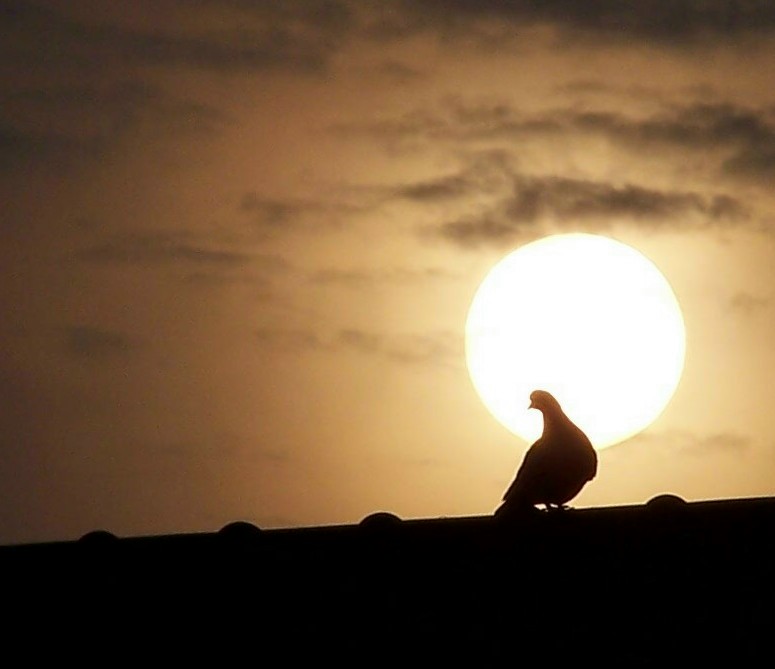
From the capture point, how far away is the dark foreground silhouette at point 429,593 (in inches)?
448

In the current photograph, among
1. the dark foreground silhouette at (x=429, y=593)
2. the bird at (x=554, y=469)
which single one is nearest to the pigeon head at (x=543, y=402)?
the bird at (x=554, y=469)

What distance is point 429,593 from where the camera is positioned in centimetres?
1190

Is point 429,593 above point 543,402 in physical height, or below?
below

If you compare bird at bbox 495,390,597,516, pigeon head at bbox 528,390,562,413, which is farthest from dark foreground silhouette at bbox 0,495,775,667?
pigeon head at bbox 528,390,562,413

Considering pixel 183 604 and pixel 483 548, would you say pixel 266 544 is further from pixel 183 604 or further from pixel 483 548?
pixel 483 548

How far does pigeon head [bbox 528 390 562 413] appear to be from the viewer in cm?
1463

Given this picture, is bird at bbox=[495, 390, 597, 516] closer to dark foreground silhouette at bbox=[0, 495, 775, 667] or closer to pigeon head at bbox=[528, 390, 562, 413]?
pigeon head at bbox=[528, 390, 562, 413]

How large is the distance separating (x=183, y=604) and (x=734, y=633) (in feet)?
12.9

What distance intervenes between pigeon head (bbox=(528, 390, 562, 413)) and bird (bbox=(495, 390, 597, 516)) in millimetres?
241

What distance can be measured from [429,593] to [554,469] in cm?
215

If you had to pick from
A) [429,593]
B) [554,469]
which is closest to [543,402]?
[554,469]

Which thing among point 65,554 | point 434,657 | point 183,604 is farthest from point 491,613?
point 65,554

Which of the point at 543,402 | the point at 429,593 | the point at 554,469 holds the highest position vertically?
the point at 543,402

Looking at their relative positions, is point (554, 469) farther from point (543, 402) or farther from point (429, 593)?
point (429, 593)
